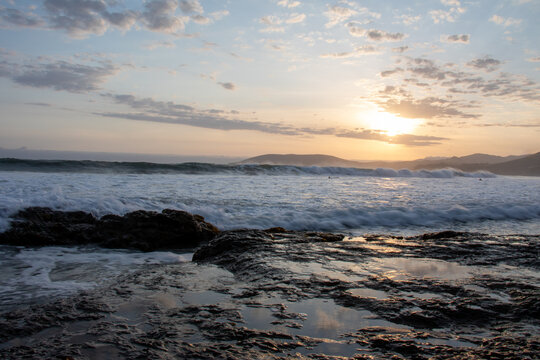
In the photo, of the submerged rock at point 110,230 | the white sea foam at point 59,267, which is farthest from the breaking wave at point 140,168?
the white sea foam at point 59,267

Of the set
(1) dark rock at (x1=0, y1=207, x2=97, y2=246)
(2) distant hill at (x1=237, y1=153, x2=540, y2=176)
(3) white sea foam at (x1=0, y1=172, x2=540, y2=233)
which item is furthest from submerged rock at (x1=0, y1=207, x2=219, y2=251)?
(2) distant hill at (x1=237, y1=153, x2=540, y2=176)

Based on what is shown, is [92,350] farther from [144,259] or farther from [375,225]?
[375,225]

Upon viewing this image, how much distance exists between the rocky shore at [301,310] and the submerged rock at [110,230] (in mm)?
1288

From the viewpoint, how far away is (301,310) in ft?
8.94

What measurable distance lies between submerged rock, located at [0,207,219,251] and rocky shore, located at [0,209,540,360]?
1.29 metres

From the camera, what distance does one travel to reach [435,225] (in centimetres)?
866

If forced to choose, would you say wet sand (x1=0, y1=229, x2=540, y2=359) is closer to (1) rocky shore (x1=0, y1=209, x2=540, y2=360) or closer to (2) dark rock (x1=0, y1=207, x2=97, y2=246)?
(1) rocky shore (x1=0, y1=209, x2=540, y2=360)

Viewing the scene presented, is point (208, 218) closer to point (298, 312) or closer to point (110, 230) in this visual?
point (110, 230)

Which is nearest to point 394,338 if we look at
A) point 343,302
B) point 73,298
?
point 343,302

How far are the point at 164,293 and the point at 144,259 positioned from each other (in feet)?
6.17

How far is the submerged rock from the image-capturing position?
5.66m

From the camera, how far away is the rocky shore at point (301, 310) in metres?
2.10

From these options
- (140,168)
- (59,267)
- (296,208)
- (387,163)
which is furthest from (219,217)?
(387,163)

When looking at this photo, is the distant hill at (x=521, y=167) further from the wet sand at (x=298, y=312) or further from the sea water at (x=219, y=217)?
the wet sand at (x=298, y=312)
